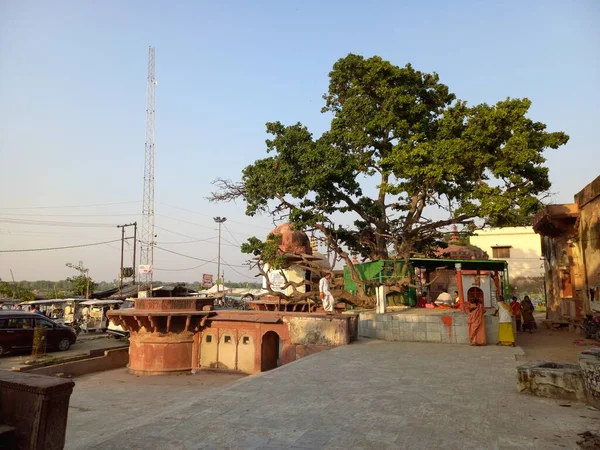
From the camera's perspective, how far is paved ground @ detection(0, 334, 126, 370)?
18.6m

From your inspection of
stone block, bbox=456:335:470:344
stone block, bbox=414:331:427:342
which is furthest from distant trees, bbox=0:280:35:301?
stone block, bbox=456:335:470:344

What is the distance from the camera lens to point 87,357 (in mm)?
20641

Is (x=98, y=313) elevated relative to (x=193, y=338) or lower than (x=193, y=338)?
elevated

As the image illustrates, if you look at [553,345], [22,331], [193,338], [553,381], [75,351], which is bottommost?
[75,351]

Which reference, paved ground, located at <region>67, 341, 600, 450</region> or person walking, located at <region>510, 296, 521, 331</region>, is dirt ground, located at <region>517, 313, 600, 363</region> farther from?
paved ground, located at <region>67, 341, 600, 450</region>

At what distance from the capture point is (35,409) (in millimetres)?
3789

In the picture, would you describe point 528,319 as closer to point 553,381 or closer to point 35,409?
point 553,381

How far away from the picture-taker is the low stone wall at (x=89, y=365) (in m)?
17.6

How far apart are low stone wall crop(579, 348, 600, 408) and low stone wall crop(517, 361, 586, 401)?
7.1 inches

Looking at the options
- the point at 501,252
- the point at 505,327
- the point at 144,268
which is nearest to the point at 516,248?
the point at 501,252

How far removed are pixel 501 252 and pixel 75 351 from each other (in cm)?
3251

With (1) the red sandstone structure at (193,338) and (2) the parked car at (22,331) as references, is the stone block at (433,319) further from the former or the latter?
(2) the parked car at (22,331)

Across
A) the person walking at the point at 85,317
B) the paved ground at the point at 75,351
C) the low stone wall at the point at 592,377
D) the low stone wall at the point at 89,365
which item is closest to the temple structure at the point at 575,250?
the low stone wall at the point at 592,377

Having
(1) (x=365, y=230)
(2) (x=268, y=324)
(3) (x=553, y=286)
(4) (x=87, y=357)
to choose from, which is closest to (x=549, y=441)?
(2) (x=268, y=324)
